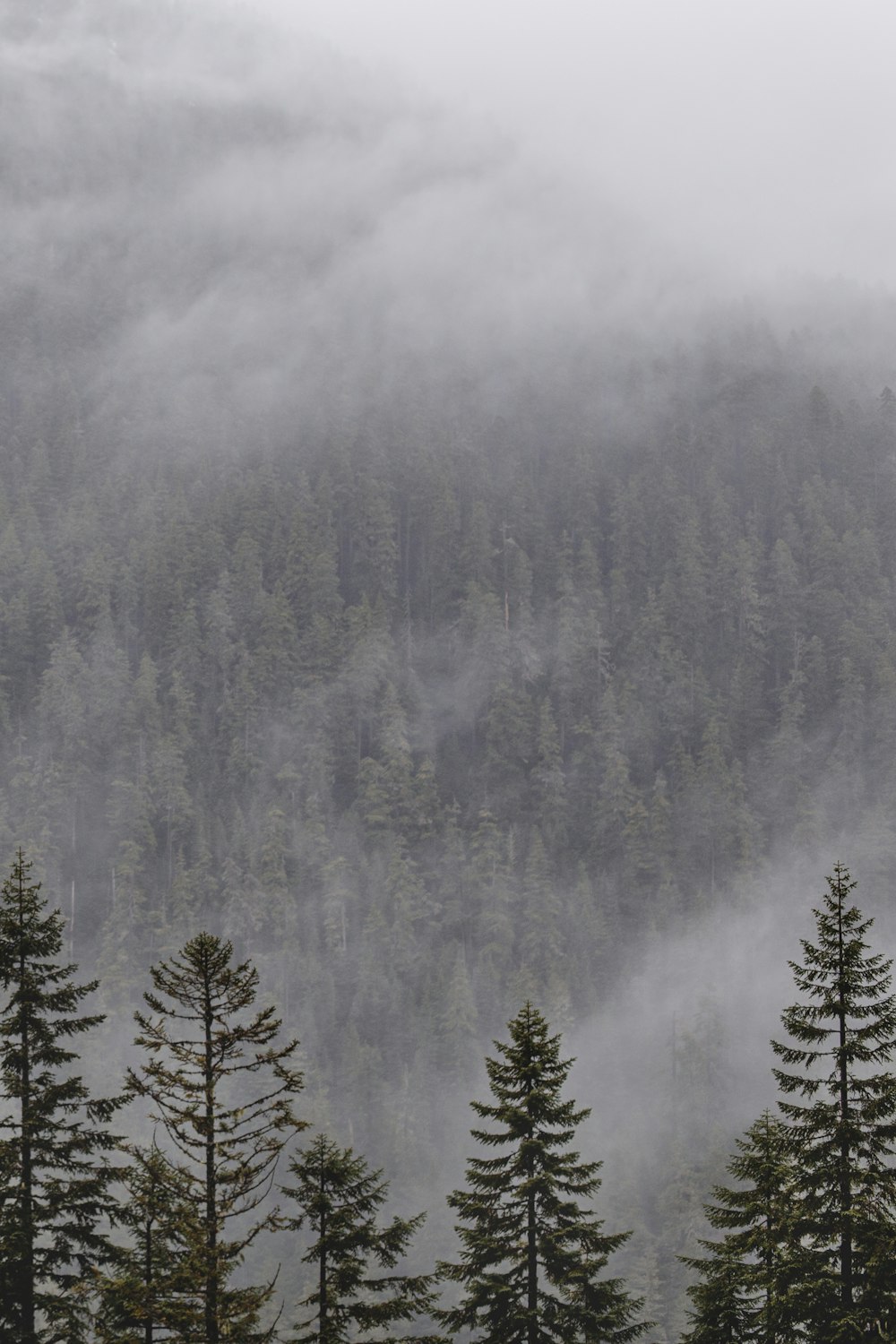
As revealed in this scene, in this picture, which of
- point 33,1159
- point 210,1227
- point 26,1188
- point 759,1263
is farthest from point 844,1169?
point 33,1159

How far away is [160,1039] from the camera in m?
20.0

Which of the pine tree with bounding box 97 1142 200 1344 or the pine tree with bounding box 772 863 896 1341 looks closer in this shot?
the pine tree with bounding box 97 1142 200 1344

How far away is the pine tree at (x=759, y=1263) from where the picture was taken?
76.3 ft

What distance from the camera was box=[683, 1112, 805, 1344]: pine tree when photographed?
23266mm

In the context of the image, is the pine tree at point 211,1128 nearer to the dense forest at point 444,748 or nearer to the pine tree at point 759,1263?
the pine tree at point 759,1263

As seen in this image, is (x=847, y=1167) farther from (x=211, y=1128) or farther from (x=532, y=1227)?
(x=211, y=1128)

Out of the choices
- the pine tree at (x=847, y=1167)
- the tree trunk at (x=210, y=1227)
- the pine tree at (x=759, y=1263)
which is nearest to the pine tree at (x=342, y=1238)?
the tree trunk at (x=210, y=1227)

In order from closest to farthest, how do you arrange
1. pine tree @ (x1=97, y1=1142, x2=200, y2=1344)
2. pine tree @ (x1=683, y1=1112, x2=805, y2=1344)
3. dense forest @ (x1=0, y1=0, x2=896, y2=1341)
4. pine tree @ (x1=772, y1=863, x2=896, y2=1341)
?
1. pine tree @ (x1=97, y1=1142, x2=200, y2=1344)
2. pine tree @ (x1=772, y1=863, x2=896, y2=1341)
3. pine tree @ (x1=683, y1=1112, x2=805, y2=1344)
4. dense forest @ (x1=0, y1=0, x2=896, y2=1341)

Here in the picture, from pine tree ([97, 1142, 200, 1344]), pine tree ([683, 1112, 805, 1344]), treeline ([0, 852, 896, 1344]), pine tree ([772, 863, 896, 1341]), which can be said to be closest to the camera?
pine tree ([97, 1142, 200, 1344])

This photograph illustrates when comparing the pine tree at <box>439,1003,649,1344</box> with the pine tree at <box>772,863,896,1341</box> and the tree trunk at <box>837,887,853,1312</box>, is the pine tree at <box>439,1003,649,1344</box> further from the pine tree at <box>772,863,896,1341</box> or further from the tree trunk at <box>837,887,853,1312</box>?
the tree trunk at <box>837,887,853,1312</box>

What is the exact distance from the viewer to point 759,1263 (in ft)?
85.2

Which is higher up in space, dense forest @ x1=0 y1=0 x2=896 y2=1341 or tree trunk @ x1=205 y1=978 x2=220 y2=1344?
dense forest @ x1=0 y1=0 x2=896 y2=1341

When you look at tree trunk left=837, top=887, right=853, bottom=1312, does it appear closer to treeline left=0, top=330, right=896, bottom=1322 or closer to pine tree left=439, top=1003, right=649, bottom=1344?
pine tree left=439, top=1003, right=649, bottom=1344

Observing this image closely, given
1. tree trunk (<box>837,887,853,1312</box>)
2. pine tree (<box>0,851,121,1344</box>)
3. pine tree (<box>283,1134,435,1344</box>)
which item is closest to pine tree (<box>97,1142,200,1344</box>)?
pine tree (<box>0,851,121,1344</box>)
